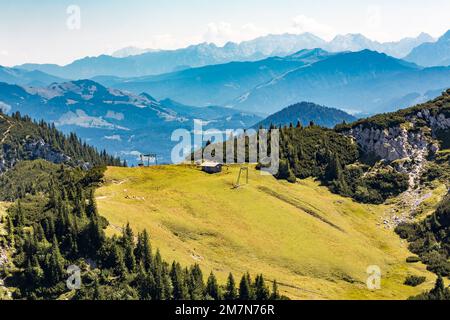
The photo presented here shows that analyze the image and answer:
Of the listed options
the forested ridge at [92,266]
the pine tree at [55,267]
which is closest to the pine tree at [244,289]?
the forested ridge at [92,266]

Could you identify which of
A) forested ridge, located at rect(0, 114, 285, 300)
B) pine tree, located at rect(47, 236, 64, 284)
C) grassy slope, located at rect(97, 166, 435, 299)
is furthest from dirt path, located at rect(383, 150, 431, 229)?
pine tree, located at rect(47, 236, 64, 284)

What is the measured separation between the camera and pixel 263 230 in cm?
14375

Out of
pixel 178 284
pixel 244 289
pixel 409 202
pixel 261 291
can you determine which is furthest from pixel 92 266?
pixel 409 202

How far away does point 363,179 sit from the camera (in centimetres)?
19962

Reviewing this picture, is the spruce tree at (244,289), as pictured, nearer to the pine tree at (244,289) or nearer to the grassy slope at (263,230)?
the pine tree at (244,289)

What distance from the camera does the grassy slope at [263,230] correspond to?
126m

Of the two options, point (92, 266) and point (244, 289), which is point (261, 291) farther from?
point (92, 266)

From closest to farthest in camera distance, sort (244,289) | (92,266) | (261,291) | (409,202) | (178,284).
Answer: (178,284) → (244,289) → (261,291) → (92,266) → (409,202)

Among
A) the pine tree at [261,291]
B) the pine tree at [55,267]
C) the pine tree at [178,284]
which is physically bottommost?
the pine tree at [261,291]

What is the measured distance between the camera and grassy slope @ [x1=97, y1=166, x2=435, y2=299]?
126062 mm

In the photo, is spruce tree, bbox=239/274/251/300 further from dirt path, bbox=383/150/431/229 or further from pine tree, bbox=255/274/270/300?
dirt path, bbox=383/150/431/229
